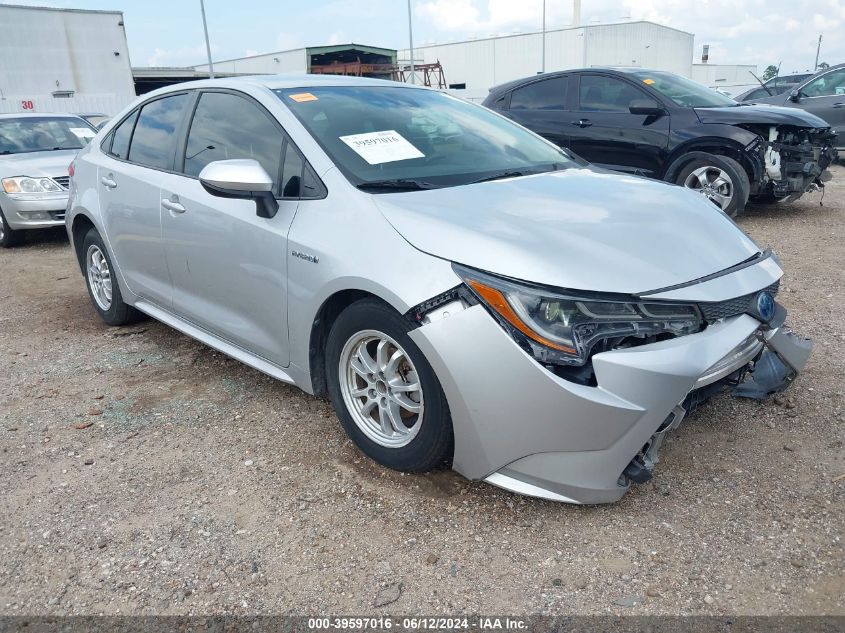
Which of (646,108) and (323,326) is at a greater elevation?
(646,108)

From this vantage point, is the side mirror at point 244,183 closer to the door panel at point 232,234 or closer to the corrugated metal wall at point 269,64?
the door panel at point 232,234

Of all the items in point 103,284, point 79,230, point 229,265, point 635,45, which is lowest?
point 103,284

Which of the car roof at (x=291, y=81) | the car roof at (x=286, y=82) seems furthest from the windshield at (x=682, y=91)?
the car roof at (x=291, y=81)

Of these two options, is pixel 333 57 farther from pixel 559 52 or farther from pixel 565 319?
pixel 565 319

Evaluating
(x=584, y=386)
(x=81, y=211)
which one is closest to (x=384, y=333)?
(x=584, y=386)

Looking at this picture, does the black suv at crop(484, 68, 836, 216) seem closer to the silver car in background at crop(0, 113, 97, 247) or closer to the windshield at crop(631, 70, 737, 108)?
the windshield at crop(631, 70, 737, 108)

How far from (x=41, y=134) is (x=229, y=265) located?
7.06m

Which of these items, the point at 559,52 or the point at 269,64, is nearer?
the point at 559,52

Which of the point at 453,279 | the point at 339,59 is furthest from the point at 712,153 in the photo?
the point at 339,59

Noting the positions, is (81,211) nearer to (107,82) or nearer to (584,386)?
(584,386)

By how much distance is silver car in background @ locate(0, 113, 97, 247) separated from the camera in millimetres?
7613

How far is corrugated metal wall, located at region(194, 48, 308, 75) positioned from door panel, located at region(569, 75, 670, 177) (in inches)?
1673

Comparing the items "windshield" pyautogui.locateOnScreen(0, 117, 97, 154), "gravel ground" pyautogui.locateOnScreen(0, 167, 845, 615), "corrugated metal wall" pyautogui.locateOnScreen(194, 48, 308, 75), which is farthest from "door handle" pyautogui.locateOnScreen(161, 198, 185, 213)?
"corrugated metal wall" pyautogui.locateOnScreen(194, 48, 308, 75)

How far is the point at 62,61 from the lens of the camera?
25.3 m
